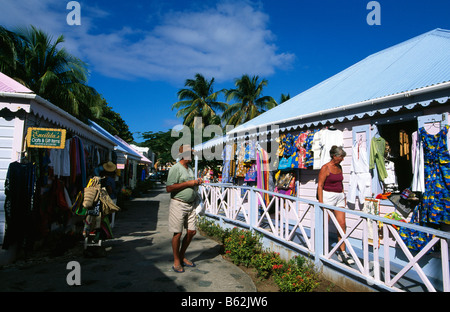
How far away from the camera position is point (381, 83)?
5918 millimetres

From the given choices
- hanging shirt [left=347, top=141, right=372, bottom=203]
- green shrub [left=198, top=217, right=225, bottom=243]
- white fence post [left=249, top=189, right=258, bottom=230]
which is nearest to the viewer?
hanging shirt [left=347, top=141, right=372, bottom=203]

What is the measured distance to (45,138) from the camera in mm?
5227

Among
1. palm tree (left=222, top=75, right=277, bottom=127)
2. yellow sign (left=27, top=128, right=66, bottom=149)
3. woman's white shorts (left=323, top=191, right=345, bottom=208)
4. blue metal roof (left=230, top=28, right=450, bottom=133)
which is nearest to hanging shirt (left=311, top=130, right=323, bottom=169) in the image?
blue metal roof (left=230, top=28, right=450, bottom=133)

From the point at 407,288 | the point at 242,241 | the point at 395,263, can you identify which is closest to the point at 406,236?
the point at 395,263

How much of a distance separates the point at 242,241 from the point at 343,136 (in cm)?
307

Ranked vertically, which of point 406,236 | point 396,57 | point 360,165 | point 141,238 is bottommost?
point 141,238

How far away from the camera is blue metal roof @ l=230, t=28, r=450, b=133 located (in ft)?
16.6

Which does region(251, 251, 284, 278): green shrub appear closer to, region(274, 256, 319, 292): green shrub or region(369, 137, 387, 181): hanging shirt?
region(274, 256, 319, 292): green shrub

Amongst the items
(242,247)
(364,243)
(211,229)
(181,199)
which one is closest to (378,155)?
(364,243)

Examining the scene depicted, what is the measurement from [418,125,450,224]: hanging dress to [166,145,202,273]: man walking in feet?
11.7

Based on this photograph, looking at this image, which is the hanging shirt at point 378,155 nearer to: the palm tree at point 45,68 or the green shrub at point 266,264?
the green shrub at point 266,264

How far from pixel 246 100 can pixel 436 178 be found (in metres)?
28.6
